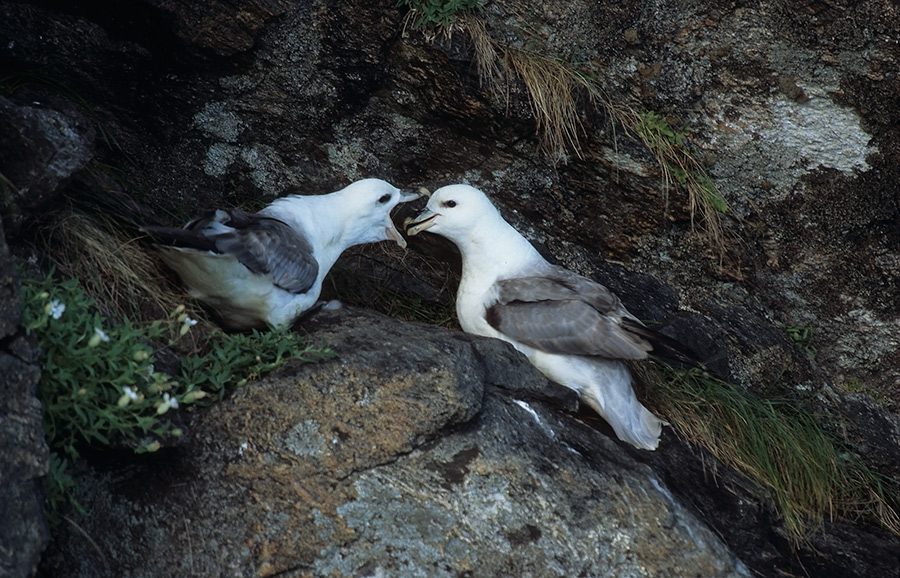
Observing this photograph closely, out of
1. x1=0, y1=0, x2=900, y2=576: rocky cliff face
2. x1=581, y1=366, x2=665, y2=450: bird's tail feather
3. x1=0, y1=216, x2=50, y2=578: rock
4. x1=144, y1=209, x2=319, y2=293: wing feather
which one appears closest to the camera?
x1=0, y1=216, x2=50, y2=578: rock

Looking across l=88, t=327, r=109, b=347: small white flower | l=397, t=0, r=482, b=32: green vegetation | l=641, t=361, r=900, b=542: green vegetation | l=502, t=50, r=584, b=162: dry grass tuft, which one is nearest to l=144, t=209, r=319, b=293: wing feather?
l=88, t=327, r=109, b=347: small white flower

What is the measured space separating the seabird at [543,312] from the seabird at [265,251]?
424 mm

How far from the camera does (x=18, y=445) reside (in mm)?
2521

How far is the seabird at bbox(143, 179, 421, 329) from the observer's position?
11.3 feet

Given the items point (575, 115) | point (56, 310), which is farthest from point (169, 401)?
point (575, 115)

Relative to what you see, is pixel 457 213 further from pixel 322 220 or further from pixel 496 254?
pixel 322 220

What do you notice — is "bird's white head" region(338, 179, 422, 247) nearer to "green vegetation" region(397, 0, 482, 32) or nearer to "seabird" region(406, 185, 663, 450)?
"seabird" region(406, 185, 663, 450)

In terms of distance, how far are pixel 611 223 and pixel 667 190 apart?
1.13 feet

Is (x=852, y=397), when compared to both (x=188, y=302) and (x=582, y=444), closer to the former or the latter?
(x=582, y=444)

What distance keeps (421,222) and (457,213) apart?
20 centimetres

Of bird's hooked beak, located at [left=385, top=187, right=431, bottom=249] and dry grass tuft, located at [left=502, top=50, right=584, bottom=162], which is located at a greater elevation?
dry grass tuft, located at [left=502, top=50, right=584, bottom=162]

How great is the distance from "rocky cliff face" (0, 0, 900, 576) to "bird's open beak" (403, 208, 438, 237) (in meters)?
0.31

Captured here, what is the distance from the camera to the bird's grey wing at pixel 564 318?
3.93 meters

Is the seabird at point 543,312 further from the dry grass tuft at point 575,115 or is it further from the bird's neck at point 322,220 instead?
the dry grass tuft at point 575,115
